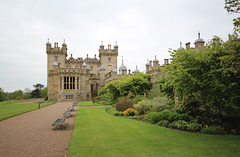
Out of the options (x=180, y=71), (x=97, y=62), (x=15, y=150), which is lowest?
(x=15, y=150)

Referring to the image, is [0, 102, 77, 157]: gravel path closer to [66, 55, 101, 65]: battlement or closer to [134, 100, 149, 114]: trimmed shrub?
[134, 100, 149, 114]: trimmed shrub

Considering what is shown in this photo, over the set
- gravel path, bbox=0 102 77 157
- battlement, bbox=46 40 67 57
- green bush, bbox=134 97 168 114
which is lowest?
gravel path, bbox=0 102 77 157

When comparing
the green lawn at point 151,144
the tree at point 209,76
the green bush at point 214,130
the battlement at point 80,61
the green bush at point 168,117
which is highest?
the battlement at point 80,61

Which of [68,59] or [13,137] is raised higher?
[68,59]

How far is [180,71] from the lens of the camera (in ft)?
30.5

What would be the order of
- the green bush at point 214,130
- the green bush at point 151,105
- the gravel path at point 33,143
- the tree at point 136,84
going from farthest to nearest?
the tree at point 136,84 → the green bush at point 151,105 → the green bush at point 214,130 → the gravel path at point 33,143

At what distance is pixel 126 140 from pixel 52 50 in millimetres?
48725

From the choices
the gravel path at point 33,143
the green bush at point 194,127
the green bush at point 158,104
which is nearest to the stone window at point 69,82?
the green bush at point 158,104

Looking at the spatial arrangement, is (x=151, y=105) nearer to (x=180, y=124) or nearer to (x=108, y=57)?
(x=180, y=124)

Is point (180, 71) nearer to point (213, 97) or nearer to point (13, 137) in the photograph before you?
point (213, 97)

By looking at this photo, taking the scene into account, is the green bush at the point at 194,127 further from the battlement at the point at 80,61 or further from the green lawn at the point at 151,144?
the battlement at the point at 80,61

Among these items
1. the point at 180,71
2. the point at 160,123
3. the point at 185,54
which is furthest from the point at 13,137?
the point at 185,54

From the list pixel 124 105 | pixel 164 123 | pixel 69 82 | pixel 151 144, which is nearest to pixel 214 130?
pixel 164 123

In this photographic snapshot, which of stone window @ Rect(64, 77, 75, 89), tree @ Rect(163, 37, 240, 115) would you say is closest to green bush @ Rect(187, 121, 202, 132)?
tree @ Rect(163, 37, 240, 115)
